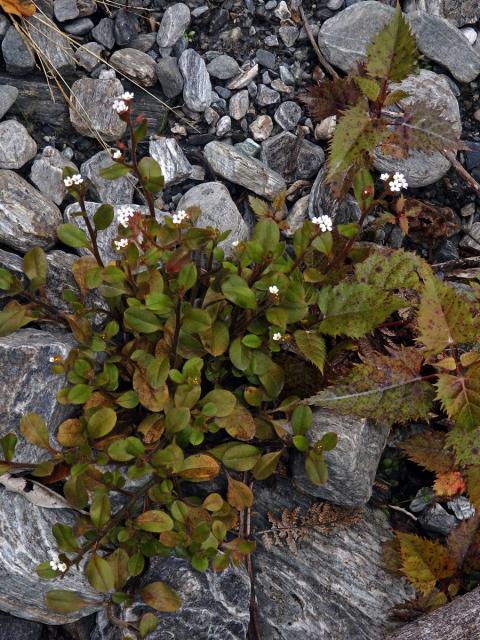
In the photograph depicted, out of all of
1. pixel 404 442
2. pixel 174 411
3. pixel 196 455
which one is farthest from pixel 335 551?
pixel 174 411

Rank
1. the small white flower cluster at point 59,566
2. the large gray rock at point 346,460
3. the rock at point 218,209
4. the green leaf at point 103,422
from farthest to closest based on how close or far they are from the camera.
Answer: the rock at point 218,209, the large gray rock at point 346,460, the green leaf at point 103,422, the small white flower cluster at point 59,566

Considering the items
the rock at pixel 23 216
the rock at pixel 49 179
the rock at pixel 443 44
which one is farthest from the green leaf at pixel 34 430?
the rock at pixel 443 44

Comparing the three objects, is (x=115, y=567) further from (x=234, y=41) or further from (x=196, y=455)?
(x=234, y=41)

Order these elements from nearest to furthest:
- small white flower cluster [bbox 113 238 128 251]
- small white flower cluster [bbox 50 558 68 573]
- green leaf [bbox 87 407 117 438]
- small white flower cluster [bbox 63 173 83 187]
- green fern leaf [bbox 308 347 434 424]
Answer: small white flower cluster [bbox 50 558 68 573], small white flower cluster [bbox 63 173 83 187], small white flower cluster [bbox 113 238 128 251], green leaf [bbox 87 407 117 438], green fern leaf [bbox 308 347 434 424]

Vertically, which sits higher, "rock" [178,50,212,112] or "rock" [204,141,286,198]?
"rock" [178,50,212,112]

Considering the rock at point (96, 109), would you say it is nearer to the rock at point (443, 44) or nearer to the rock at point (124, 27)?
the rock at point (124, 27)

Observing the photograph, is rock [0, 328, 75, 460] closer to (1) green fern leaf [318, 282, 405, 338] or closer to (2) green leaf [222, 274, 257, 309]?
(2) green leaf [222, 274, 257, 309]

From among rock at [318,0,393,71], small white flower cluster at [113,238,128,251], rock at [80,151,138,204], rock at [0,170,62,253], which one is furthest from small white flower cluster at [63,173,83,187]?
rock at [318,0,393,71]
